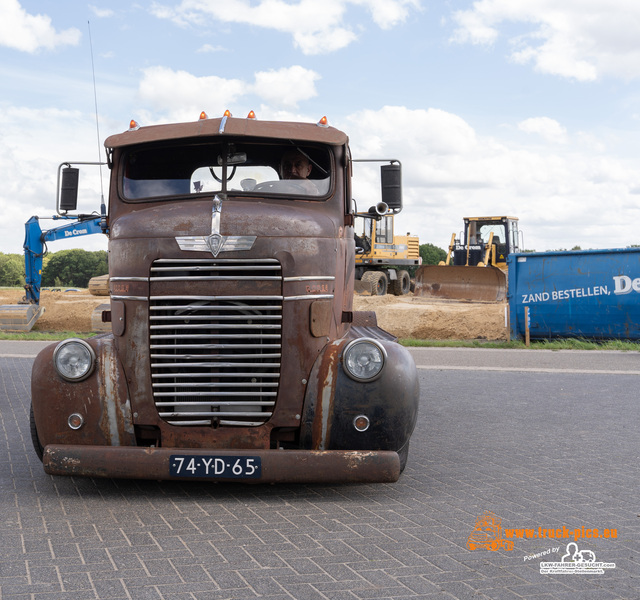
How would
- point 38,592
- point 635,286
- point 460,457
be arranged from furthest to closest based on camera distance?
1. point 635,286
2. point 460,457
3. point 38,592

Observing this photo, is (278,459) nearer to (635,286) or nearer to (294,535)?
(294,535)

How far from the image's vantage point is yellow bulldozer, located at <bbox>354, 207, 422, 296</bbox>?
105 ft

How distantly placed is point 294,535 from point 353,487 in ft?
4.48

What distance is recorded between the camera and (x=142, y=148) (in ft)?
22.0

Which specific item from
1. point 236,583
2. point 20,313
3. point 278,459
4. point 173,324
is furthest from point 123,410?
point 20,313

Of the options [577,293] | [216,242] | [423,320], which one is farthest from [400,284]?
[216,242]

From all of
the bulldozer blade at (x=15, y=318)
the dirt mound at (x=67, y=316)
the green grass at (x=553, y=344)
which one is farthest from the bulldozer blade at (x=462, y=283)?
the bulldozer blade at (x=15, y=318)

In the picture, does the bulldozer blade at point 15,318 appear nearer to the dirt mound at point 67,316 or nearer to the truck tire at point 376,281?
the dirt mound at point 67,316

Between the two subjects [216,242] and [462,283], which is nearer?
[216,242]

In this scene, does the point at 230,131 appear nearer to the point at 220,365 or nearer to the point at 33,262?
the point at 220,365

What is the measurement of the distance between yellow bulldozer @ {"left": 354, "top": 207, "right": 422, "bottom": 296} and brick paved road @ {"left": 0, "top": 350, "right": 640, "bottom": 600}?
23.9m

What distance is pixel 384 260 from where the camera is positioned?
112 ft

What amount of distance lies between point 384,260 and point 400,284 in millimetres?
2179

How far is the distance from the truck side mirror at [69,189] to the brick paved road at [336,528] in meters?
2.25
